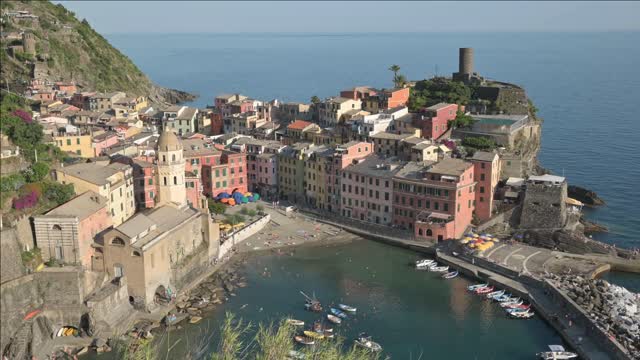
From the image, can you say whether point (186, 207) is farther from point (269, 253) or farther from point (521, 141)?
point (521, 141)

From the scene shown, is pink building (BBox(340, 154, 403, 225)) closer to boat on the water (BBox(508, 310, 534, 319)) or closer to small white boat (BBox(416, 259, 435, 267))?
small white boat (BBox(416, 259, 435, 267))

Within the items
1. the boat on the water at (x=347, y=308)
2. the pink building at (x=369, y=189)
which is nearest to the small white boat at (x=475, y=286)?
the boat on the water at (x=347, y=308)

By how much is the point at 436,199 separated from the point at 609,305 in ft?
54.4

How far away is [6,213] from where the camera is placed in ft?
134

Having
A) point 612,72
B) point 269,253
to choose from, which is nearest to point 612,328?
point 269,253

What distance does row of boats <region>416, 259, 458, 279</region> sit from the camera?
49.7m

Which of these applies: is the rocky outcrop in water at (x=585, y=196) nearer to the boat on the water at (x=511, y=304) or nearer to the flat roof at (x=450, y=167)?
the flat roof at (x=450, y=167)

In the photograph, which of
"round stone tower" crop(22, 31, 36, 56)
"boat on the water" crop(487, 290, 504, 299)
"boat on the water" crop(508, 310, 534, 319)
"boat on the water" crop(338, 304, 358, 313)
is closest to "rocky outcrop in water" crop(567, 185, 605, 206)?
"boat on the water" crop(487, 290, 504, 299)

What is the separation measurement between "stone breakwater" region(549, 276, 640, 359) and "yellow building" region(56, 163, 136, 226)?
3164 cm

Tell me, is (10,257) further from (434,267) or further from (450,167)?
(450,167)

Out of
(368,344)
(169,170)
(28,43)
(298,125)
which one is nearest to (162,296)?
(169,170)

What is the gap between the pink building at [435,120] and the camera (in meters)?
68.9

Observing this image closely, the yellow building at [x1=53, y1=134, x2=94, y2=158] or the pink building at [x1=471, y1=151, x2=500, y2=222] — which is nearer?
the pink building at [x1=471, y1=151, x2=500, y2=222]

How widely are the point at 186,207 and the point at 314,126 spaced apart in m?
25.1
